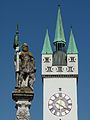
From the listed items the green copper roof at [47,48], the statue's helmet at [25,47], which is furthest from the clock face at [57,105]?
the statue's helmet at [25,47]

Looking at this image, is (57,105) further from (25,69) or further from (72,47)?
(25,69)

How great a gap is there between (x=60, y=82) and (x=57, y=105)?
4.15 m

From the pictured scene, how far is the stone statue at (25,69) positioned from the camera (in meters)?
14.5

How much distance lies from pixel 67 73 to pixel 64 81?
1.03m

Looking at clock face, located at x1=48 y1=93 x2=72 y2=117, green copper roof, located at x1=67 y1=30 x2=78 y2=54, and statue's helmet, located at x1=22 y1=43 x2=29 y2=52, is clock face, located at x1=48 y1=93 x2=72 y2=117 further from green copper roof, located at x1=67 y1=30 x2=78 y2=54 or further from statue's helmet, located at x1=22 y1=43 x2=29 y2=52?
statue's helmet, located at x1=22 y1=43 x2=29 y2=52

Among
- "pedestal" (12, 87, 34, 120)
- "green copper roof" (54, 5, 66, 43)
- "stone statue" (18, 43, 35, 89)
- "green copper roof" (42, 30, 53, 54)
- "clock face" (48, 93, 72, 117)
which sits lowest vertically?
"pedestal" (12, 87, 34, 120)

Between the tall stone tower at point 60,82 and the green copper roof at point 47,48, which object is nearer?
the tall stone tower at point 60,82

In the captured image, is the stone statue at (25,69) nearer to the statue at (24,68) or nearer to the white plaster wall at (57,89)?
the statue at (24,68)

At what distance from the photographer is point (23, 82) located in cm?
1457

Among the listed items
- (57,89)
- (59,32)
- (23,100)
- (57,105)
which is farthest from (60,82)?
(23,100)

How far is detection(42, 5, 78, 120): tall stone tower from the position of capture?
248 ft

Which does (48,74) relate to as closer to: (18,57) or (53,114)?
(53,114)

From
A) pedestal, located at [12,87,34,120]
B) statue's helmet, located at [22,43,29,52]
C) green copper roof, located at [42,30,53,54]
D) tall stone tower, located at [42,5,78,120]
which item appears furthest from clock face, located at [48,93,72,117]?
pedestal, located at [12,87,34,120]

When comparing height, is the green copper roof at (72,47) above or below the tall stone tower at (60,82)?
above
